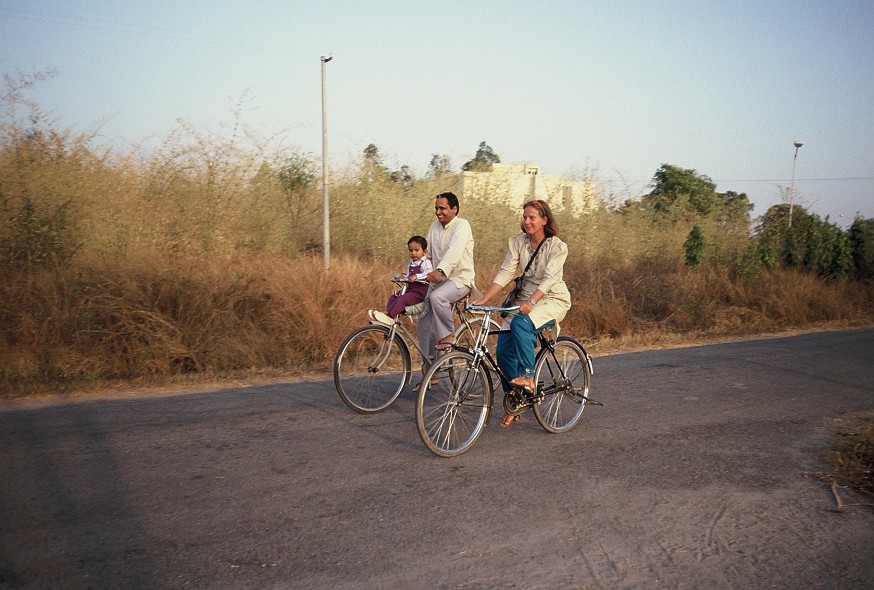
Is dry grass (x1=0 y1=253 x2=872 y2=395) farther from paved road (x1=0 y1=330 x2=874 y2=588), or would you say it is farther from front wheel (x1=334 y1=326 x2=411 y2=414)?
front wheel (x1=334 y1=326 x2=411 y2=414)

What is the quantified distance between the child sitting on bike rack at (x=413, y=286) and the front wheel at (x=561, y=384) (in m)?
1.60

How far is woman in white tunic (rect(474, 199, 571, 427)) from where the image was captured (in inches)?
244

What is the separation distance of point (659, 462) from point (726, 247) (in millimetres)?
16225

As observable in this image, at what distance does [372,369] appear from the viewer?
7.17m

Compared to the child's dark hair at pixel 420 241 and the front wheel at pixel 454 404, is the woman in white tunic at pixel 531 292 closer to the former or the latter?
the front wheel at pixel 454 404

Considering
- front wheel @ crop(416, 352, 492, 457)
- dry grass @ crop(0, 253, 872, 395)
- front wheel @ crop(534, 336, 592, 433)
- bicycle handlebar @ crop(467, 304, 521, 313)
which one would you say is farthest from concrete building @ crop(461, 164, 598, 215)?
front wheel @ crop(416, 352, 492, 457)

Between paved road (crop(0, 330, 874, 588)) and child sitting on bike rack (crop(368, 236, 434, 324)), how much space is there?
1.02 m

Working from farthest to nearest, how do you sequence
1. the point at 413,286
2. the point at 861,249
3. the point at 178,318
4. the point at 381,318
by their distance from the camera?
the point at 861,249, the point at 178,318, the point at 413,286, the point at 381,318

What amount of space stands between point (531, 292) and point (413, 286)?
1482 millimetres

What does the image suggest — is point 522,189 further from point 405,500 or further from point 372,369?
point 405,500

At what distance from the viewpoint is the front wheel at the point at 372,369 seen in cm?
715

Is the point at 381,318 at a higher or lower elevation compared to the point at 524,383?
higher

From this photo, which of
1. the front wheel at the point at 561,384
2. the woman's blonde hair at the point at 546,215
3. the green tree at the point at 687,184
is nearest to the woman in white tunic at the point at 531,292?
the woman's blonde hair at the point at 546,215

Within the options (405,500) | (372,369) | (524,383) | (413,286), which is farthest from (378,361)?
(405,500)
